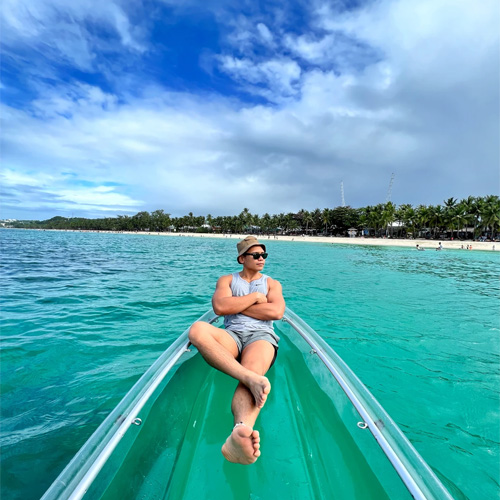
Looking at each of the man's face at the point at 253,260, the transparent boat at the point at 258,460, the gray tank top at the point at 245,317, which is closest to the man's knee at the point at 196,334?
the transparent boat at the point at 258,460

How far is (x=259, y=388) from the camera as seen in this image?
1681mm

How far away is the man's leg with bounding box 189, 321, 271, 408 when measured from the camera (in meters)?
1.70

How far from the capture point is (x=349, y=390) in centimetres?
196

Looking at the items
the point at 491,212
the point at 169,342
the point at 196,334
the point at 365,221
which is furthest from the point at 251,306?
the point at 365,221

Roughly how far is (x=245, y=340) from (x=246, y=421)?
911 mm

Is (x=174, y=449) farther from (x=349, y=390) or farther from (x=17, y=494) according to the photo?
(x=17, y=494)

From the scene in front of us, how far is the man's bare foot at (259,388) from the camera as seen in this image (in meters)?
1.65

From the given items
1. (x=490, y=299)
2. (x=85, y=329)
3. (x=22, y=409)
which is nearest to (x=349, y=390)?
(x=22, y=409)

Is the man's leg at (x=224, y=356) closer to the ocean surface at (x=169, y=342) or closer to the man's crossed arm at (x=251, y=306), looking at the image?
the man's crossed arm at (x=251, y=306)

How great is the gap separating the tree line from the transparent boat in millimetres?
70862

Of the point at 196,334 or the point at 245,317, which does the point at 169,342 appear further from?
the point at 196,334

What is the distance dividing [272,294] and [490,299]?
10041 millimetres

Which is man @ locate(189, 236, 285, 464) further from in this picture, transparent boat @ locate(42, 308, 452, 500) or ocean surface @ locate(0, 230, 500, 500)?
ocean surface @ locate(0, 230, 500, 500)

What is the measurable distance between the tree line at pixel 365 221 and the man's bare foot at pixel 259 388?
71.4 meters
